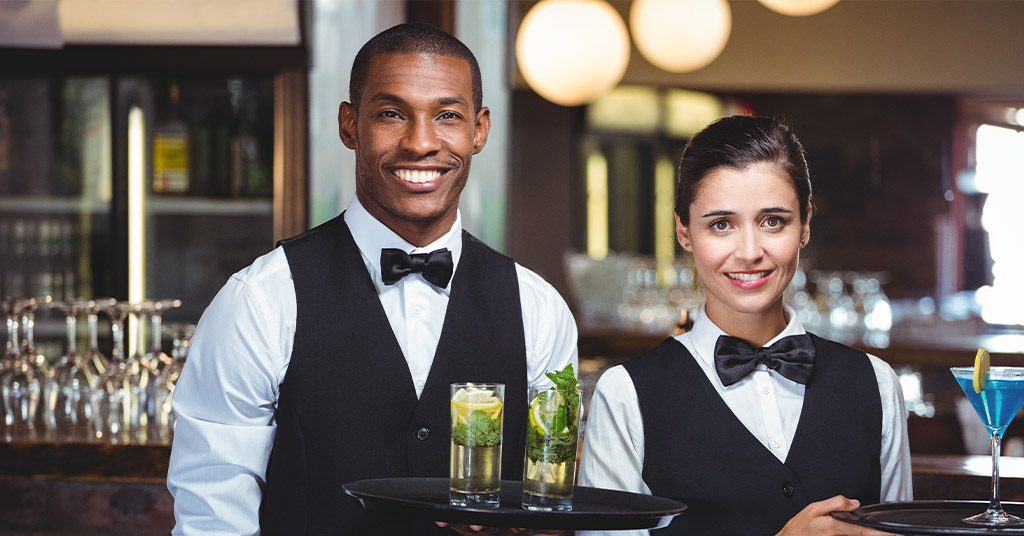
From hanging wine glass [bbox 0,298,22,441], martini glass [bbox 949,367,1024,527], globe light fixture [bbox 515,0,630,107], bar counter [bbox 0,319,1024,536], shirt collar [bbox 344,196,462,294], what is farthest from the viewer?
globe light fixture [bbox 515,0,630,107]

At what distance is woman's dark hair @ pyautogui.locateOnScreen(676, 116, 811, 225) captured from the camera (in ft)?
5.77

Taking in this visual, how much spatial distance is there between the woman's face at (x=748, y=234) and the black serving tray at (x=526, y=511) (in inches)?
14.4

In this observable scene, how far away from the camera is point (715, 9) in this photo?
15.2 ft

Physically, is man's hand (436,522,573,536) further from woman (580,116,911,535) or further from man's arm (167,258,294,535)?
man's arm (167,258,294,535)

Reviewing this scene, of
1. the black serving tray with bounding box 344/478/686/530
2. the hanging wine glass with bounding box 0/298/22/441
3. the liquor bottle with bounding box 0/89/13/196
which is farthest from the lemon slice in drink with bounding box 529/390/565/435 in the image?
the liquor bottle with bounding box 0/89/13/196

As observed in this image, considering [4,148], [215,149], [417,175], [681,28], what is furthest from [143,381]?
[681,28]

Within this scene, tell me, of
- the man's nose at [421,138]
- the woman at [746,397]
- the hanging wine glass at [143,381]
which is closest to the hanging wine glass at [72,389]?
the hanging wine glass at [143,381]

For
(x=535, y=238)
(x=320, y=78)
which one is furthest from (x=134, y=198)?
(x=535, y=238)

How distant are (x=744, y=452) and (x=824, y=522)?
22 cm

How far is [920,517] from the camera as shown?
1562 millimetres

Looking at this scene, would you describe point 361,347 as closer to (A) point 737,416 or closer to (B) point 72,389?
(A) point 737,416

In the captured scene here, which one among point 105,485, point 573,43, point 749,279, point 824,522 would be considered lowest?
point 105,485

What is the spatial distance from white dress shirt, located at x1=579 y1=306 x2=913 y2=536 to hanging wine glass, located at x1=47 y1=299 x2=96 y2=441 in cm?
140

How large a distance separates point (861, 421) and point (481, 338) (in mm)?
625
